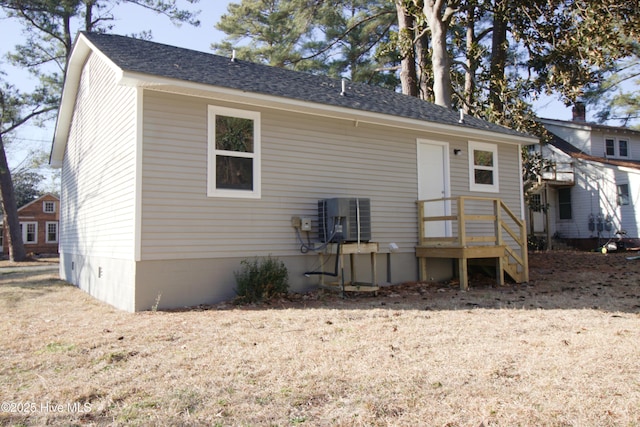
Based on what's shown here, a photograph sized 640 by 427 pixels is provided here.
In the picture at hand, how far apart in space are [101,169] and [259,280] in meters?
4.05

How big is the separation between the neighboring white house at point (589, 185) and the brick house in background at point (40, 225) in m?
33.2

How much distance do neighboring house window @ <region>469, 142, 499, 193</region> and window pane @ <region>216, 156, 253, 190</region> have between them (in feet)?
17.1

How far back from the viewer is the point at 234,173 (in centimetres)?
789

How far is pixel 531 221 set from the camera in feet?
67.9

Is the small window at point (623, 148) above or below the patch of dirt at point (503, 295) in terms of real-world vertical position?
above

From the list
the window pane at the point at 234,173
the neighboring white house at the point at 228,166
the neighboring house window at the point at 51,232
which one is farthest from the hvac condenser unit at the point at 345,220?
the neighboring house window at the point at 51,232

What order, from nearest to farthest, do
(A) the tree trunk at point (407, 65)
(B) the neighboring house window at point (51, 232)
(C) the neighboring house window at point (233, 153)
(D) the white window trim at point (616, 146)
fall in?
(C) the neighboring house window at point (233, 153), (A) the tree trunk at point (407, 65), (D) the white window trim at point (616, 146), (B) the neighboring house window at point (51, 232)

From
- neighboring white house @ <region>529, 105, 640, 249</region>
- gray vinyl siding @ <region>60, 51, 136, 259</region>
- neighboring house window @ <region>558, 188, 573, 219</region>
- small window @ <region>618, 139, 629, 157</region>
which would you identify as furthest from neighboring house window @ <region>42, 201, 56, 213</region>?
small window @ <region>618, 139, 629, 157</region>

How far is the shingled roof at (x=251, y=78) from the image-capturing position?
7.45 metres

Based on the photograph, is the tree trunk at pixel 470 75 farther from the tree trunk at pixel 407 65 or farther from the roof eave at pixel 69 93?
the roof eave at pixel 69 93

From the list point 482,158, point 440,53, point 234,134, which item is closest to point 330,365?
point 234,134

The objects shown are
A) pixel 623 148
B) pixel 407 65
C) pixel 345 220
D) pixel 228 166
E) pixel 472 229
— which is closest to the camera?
pixel 228 166

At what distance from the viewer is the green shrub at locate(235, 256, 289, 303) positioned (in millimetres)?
7449

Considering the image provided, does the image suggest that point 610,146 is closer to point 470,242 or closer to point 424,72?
point 424,72
